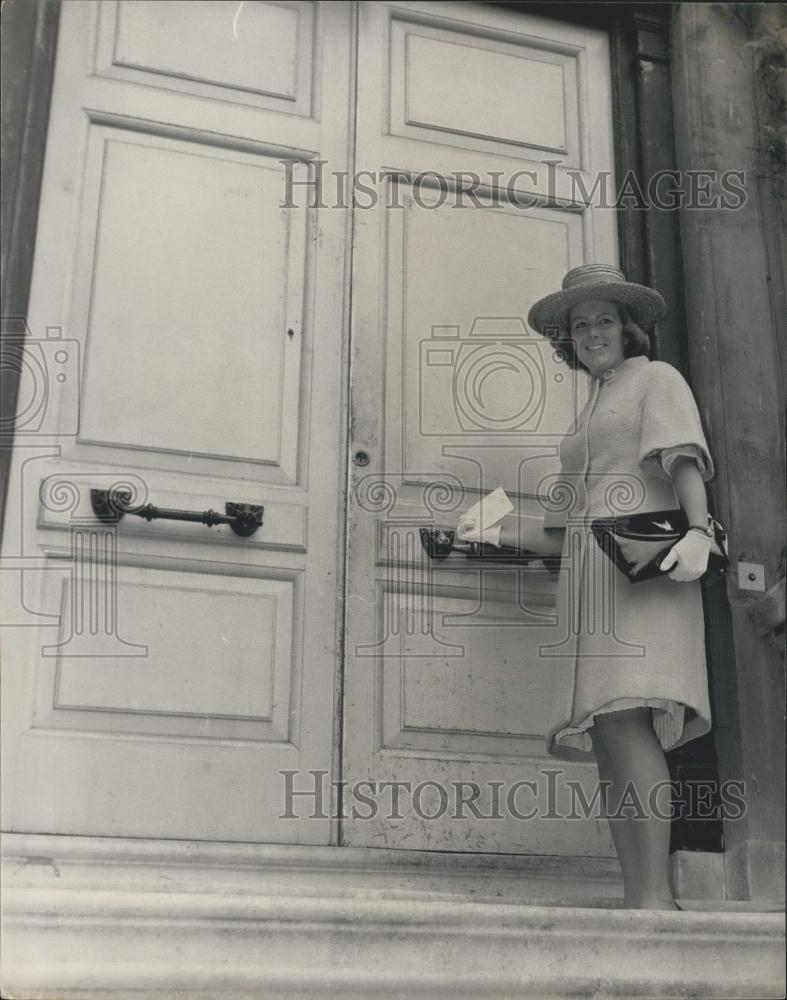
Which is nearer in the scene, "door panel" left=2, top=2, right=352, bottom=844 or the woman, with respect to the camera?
the woman

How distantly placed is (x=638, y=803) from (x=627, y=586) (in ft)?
1.72

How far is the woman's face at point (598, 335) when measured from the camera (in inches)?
155

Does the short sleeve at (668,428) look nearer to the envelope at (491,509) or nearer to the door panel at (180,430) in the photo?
the envelope at (491,509)

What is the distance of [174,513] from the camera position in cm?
394

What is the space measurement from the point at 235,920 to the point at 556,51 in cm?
330

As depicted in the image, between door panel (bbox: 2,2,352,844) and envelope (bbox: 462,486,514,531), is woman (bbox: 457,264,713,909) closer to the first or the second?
envelope (bbox: 462,486,514,531)

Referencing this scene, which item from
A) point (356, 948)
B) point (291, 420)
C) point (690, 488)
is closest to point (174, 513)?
point (291, 420)

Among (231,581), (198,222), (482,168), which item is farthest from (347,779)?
(482,168)

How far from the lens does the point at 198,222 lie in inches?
171

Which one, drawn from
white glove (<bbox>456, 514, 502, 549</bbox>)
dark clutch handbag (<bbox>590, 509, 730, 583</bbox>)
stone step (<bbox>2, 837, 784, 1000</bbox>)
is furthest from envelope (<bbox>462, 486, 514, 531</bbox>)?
stone step (<bbox>2, 837, 784, 1000</bbox>)

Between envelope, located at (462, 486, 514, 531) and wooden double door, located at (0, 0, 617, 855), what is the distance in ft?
0.82

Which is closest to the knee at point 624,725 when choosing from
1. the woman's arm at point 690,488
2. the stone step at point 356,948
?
the woman's arm at point 690,488

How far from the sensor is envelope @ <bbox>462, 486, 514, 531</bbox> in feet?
13.0

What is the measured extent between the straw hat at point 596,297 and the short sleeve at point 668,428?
218mm
